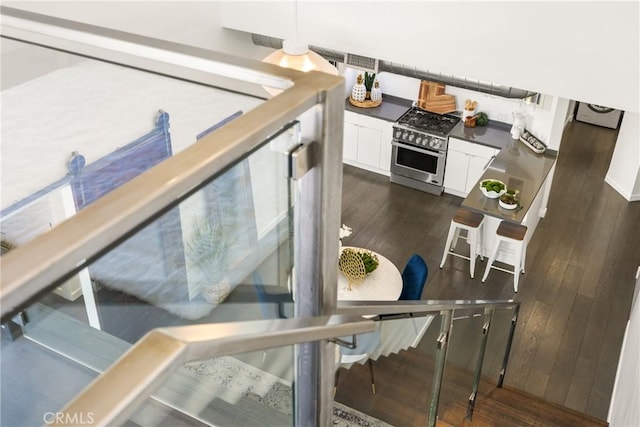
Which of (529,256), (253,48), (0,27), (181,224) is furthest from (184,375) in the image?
(529,256)

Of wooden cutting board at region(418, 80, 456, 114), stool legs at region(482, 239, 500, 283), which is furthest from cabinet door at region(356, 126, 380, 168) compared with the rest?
stool legs at region(482, 239, 500, 283)

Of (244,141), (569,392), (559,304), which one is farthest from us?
(559,304)

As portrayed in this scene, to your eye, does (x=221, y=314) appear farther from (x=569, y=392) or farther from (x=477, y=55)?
(x=569, y=392)

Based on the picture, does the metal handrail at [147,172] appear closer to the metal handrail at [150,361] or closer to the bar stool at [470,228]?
the metal handrail at [150,361]

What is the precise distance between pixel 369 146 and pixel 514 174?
2.23 m

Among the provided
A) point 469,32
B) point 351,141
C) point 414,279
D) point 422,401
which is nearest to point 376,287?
point 414,279

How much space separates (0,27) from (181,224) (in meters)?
0.73

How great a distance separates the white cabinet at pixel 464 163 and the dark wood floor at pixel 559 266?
231 millimetres

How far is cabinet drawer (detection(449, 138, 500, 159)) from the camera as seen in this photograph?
24.8 feet

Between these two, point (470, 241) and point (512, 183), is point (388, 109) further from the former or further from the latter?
point (470, 241)

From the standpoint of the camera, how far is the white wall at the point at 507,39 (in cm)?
397

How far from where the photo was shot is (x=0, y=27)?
135cm

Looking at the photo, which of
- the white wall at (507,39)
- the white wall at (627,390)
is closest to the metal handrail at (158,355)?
the white wall at (627,390)

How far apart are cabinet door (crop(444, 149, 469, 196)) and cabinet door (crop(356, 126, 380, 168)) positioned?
101 centimetres
